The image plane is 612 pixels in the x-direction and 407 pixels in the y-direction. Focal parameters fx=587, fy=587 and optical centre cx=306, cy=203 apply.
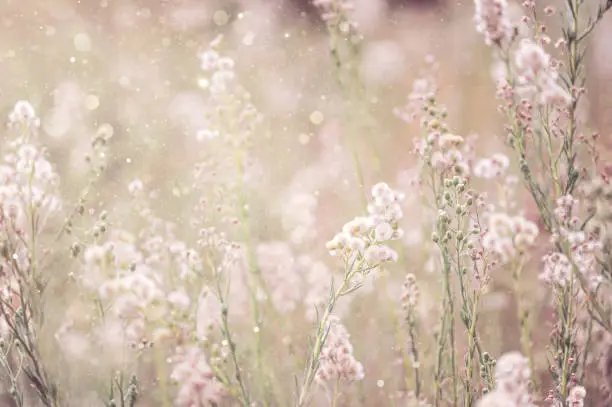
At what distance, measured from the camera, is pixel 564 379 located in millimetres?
929

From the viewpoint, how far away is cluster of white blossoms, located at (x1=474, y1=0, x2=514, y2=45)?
931 mm

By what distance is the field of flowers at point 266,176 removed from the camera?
1.18 metres

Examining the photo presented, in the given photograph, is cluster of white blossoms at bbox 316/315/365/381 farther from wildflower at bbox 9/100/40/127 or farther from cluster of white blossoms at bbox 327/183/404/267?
wildflower at bbox 9/100/40/127

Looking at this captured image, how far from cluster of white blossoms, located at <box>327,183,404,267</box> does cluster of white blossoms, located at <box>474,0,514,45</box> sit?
11.7 inches

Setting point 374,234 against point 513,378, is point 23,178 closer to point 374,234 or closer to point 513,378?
point 374,234

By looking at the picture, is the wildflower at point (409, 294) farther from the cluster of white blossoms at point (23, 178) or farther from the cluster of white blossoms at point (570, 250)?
the cluster of white blossoms at point (23, 178)

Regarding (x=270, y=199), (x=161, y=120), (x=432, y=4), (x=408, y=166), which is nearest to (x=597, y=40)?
(x=432, y=4)

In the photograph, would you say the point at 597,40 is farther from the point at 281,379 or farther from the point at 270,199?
the point at 281,379

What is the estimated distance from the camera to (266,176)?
66.3 inches

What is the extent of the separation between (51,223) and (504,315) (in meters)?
1.29

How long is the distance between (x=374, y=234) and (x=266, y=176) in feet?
2.58

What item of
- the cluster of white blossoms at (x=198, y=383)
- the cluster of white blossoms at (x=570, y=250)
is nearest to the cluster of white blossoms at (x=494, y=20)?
the cluster of white blossoms at (x=570, y=250)

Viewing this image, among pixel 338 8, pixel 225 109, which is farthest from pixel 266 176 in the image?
pixel 338 8

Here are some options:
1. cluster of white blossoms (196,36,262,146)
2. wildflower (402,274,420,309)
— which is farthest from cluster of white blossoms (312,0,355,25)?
wildflower (402,274,420,309)
